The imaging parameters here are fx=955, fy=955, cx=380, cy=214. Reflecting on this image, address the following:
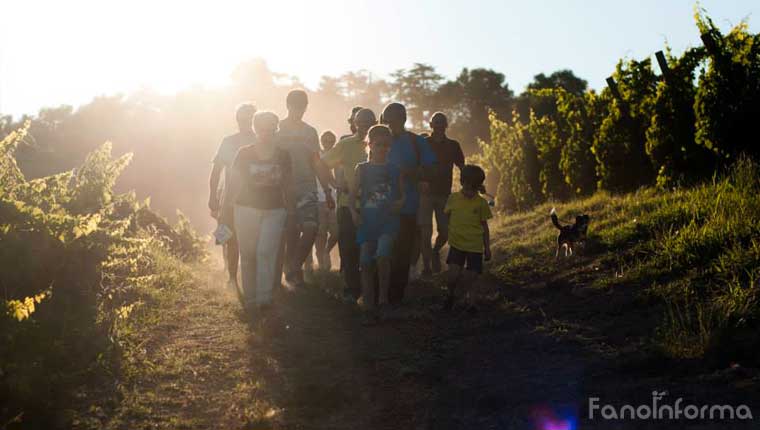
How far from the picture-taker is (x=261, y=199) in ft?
29.4

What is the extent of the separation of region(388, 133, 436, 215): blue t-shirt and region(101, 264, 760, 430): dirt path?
3.43ft

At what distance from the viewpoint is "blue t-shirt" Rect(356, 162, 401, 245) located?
352 inches

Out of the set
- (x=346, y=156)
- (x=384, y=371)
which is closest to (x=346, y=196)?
(x=346, y=156)

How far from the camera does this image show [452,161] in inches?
461

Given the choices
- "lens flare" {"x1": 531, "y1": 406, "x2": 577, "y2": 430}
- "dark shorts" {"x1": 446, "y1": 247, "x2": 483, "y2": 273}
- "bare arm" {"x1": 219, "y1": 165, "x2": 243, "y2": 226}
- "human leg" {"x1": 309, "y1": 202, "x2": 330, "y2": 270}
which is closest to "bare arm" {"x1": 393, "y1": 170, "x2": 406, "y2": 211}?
"dark shorts" {"x1": 446, "y1": 247, "x2": 483, "y2": 273}

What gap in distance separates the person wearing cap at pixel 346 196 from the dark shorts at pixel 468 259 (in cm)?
98

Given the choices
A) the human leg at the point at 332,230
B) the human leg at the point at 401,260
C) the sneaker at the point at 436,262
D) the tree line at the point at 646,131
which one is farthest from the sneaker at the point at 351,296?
the tree line at the point at 646,131

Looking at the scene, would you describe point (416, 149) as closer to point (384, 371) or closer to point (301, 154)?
point (301, 154)

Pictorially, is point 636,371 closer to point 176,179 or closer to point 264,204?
point 264,204

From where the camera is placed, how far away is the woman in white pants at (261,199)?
29.4ft

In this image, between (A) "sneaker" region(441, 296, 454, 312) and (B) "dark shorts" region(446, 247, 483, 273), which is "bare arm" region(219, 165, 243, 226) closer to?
(B) "dark shorts" region(446, 247, 483, 273)

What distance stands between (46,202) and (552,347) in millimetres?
4559

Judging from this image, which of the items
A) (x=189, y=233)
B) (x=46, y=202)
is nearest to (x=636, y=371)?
(x=46, y=202)

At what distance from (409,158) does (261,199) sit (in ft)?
5.07
